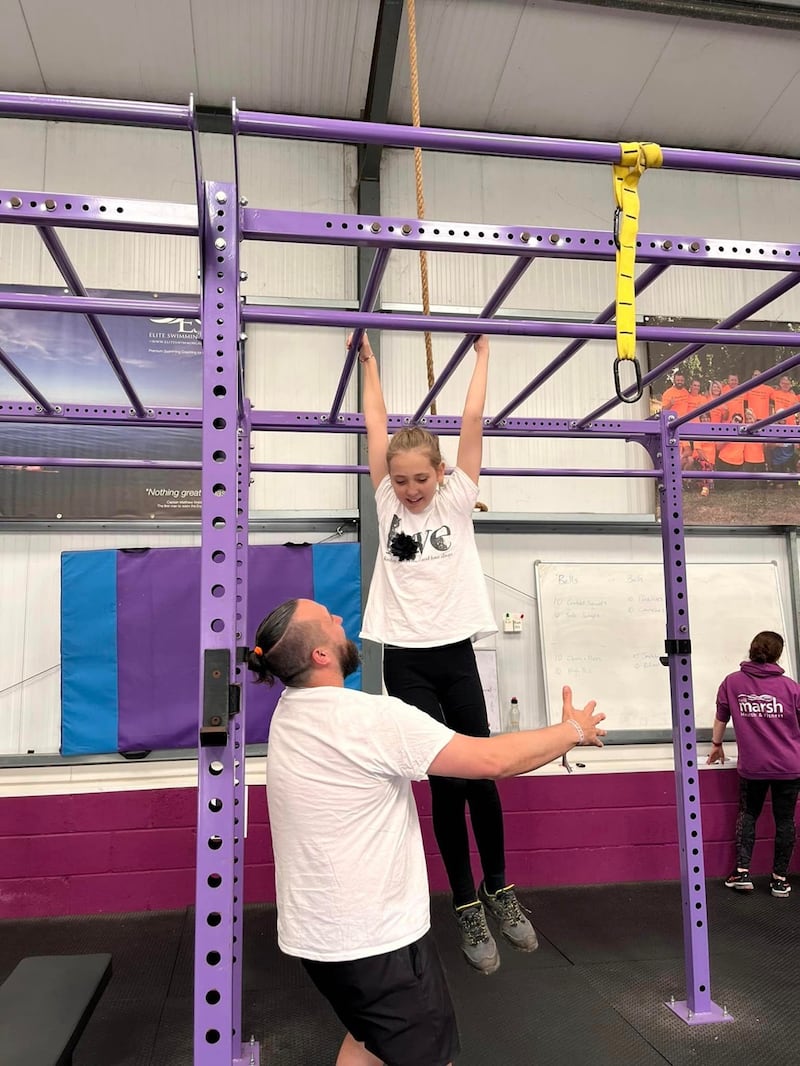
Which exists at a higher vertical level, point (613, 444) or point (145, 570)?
point (613, 444)

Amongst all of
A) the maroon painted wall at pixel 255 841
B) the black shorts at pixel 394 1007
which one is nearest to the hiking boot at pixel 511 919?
the black shorts at pixel 394 1007

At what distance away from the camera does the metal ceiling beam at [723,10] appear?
13.8 ft

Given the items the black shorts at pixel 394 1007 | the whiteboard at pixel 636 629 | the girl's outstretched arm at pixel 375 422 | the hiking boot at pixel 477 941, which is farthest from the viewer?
the whiteboard at pixel 636 629

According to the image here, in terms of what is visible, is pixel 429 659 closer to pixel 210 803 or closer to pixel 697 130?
pixel 210 803

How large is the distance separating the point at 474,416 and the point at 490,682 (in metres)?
2.45

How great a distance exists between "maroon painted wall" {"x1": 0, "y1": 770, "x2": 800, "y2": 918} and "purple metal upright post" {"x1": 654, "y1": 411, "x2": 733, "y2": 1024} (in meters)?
1.35

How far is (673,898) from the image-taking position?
3.97m

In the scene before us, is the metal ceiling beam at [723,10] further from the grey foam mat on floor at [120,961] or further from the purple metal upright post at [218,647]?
the grey foam mat on floor at [120,961]

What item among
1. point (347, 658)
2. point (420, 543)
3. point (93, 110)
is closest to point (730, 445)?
point (420, 543)

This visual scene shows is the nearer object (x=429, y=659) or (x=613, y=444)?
(x=429, y=659)

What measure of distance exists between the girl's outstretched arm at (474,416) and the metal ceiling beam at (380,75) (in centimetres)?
232

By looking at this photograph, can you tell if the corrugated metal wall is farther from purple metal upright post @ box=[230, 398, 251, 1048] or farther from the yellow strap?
the yellow strap

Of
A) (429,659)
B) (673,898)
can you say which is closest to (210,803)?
(429,659)

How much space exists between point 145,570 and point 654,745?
3.13 meters
